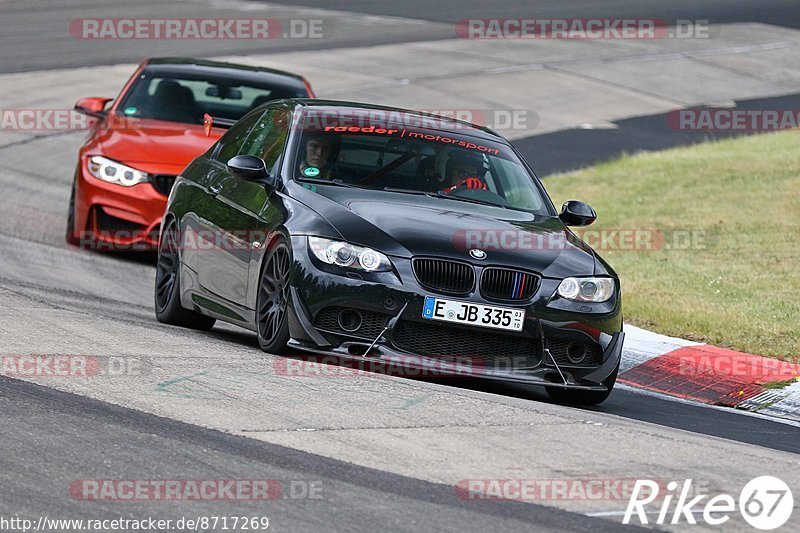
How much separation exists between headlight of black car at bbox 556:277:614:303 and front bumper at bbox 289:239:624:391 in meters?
0.07

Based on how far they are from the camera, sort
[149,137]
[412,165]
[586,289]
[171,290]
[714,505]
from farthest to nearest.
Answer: [149,137] < [171,290] < [412,165] < [586,289] < [714,505]

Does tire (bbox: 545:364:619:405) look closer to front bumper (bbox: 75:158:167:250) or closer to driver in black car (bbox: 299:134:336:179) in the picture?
driver in black car (bbox: 299:134:336:179)

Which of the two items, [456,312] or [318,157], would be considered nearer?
[456,312]

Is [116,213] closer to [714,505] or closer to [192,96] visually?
[192,96]

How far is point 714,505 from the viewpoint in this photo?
5984mm

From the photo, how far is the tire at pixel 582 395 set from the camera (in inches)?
343

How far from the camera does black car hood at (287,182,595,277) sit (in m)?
8.34

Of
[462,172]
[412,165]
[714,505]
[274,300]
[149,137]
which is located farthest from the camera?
[149,137]

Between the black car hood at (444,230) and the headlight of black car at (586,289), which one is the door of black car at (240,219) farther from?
the headlight of black car at (586,289)

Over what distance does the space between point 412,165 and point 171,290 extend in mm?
1971

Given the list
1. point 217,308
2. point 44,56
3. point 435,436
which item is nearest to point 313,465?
point 435,436

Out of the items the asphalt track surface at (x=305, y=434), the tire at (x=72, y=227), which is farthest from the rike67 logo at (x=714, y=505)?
the tire at (x=72, y=227)

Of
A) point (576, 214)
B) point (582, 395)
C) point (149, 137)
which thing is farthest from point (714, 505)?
point (149, 137)

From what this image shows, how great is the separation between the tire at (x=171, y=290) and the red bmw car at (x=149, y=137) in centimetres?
154
